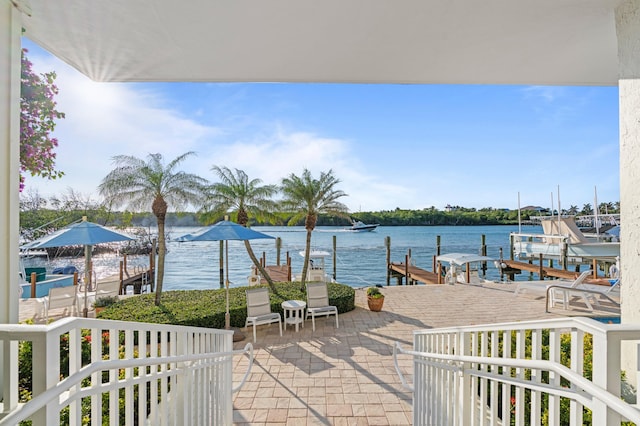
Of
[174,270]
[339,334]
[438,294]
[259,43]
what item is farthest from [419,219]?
[259,43]

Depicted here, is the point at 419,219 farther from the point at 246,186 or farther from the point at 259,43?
the point at 259,43

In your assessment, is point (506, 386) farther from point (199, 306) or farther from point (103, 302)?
point (103, 302)

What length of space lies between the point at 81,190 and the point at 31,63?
19406 millimetres

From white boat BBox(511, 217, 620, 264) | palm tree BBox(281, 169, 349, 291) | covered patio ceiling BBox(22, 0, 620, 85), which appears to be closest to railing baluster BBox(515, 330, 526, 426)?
covered patio ceiling BBox(22, 0, 620, 85)

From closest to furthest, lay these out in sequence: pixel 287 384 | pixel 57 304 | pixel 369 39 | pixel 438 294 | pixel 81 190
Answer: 1. pixel 369 39
2. pixel 287 384
3. pixel 57 304
4. pixel 438 294
5. pixel 81 190

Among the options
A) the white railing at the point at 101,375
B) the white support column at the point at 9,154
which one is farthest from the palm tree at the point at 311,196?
the white support column at the point at 9,154

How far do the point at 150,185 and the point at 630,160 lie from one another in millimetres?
10163

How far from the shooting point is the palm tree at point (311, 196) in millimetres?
10523

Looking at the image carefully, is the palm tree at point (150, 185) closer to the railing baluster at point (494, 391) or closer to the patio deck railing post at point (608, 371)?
the railing baluster at point (494, 391)

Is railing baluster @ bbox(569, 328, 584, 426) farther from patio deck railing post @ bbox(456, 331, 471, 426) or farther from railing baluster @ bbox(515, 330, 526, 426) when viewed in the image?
patio deck railing post @ bbox(456, 331, 471, 426)

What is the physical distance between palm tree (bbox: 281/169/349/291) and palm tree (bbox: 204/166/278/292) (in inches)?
28.9

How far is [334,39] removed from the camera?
3.24 metres

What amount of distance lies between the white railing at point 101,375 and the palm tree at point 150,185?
645 centimetres

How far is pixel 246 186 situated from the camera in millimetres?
10969
